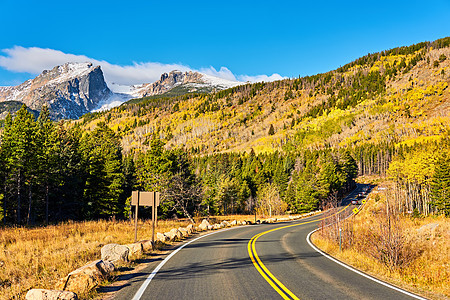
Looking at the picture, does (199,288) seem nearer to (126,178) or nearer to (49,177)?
(49,177)

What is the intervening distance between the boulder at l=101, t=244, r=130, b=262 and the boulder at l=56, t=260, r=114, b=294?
2057 millimetres

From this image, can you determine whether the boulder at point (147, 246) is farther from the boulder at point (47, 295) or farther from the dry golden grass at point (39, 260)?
the boulder at point (47, 295)

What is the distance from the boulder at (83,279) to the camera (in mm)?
6105

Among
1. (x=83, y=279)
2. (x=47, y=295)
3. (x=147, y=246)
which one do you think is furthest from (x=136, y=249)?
(x=47, y=295)

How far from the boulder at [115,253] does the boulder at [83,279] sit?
2.06 metres

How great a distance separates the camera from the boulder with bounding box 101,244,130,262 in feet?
30.1

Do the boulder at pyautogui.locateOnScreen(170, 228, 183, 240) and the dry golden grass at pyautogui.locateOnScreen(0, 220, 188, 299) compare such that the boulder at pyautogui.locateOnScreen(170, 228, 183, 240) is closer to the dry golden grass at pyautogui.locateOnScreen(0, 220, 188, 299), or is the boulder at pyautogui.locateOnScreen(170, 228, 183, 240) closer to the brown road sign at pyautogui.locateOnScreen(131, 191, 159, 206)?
the dry golden grass at pyautogui.locateOnScreen(0, 220, 188, 299)

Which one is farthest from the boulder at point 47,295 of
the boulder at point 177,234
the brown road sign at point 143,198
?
the boulder at point 177,234

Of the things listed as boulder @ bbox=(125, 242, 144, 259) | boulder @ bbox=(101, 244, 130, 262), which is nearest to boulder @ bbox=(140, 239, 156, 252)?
boulder @ bbox=(125, 242, 144, 259)

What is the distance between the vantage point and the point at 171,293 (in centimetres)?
605

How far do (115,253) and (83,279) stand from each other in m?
3.13

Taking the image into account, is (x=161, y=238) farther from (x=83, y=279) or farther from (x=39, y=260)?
(x=83, y=279)

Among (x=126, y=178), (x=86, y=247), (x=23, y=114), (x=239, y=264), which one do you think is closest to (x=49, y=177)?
(x=23, y=114)

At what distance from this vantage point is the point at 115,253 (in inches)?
368
